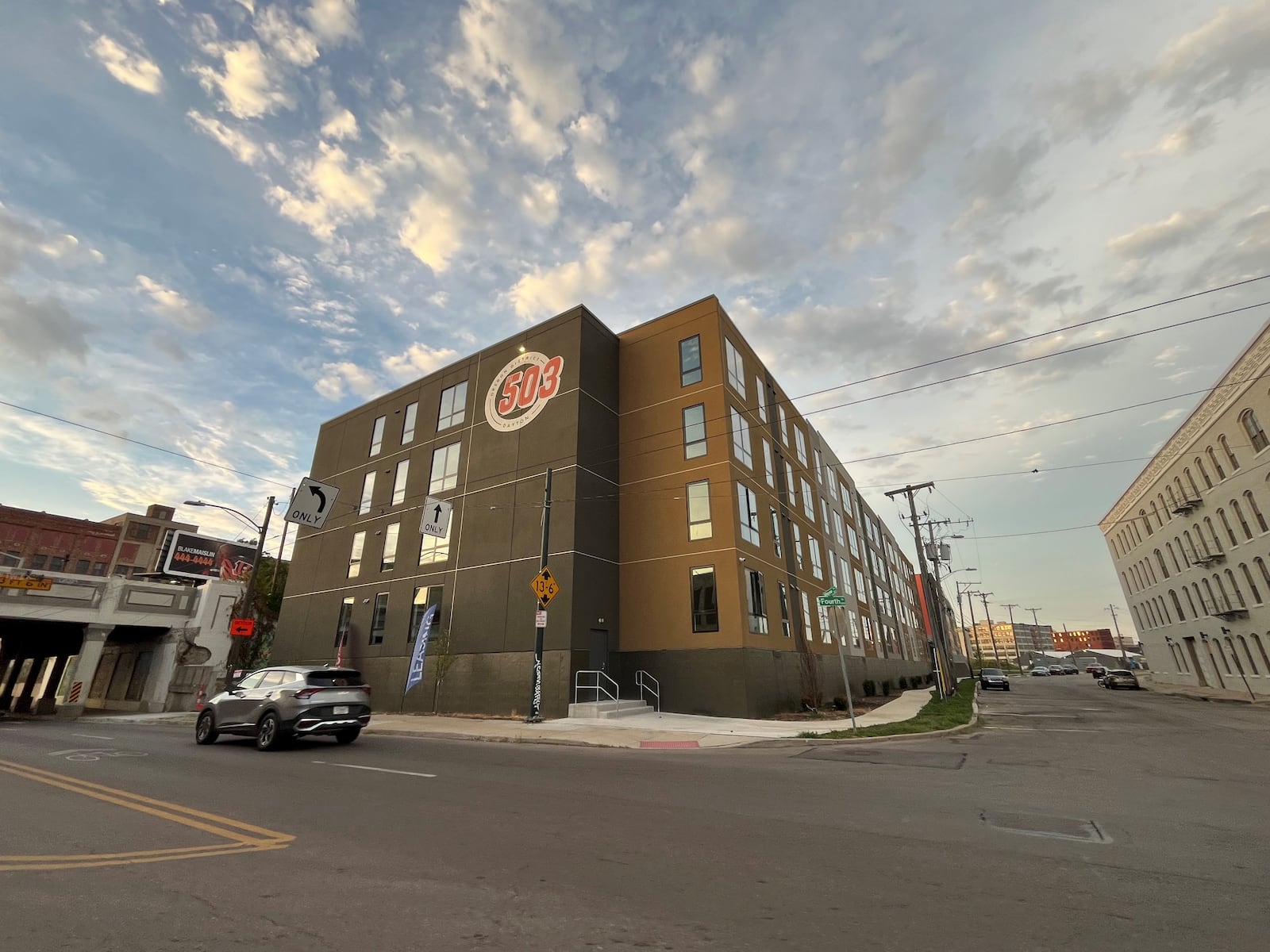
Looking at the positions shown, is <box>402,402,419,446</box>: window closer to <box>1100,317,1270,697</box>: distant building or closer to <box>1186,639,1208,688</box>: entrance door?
<box>1100,317,1270,697</box>: distant building

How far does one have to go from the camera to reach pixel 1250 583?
94.9ft

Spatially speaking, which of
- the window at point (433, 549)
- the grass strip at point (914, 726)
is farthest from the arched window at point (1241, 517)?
the window at point (433, 549)

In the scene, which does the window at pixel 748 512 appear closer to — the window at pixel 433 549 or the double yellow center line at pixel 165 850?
the window at pixel 433 549

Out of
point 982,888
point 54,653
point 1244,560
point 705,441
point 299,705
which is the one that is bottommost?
point 982,888

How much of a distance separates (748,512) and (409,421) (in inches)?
712

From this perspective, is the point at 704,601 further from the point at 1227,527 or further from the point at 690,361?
the point at 1227,527

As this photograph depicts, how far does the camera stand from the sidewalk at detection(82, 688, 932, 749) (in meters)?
13.8

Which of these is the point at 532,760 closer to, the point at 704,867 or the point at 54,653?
the point at 704,867

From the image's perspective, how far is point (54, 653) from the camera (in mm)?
→ 39500

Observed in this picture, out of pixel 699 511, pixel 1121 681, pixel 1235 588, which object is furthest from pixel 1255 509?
pixel 699 511

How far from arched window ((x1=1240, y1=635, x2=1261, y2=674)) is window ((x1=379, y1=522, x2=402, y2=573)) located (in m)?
43.3

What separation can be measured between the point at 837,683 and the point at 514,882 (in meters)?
28.0

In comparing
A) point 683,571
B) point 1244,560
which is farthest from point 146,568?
point 1244,560

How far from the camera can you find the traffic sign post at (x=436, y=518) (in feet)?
70.2
